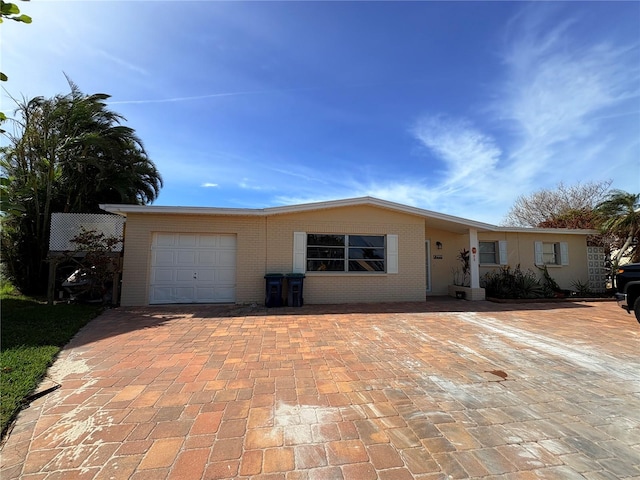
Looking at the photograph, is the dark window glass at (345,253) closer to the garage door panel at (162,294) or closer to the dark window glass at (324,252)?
the dark window glass at (324,252)

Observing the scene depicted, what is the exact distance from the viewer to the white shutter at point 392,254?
1016cm

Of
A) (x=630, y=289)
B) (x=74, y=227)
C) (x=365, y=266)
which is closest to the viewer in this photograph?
(x=630, y=289)

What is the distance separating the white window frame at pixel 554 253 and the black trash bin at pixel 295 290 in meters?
10.2

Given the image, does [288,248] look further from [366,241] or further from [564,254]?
[564,254]

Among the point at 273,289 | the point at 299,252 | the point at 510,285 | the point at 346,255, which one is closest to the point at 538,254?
the point at 510,285

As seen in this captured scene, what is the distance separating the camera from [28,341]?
195 inches

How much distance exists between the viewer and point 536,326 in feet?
22.0

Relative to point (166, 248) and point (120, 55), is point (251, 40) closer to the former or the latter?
point (120, 55)

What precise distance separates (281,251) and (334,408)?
271 inches

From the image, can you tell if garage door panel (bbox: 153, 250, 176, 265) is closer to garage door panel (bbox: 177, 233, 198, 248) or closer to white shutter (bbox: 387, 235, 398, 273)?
garage door panel (bbox: 177, 233, 198, 248)

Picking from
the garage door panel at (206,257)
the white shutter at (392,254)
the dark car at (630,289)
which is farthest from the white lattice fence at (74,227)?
the dark car at (630,289)

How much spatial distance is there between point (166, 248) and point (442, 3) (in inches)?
380

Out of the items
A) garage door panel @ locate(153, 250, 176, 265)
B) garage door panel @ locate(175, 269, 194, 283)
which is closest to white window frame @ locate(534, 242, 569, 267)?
garage door panel @ locate(175, 269, 194, 283)

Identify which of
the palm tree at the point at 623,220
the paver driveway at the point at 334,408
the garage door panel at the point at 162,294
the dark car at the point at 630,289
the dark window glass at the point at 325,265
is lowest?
the paver driveway at the point at 334,408
